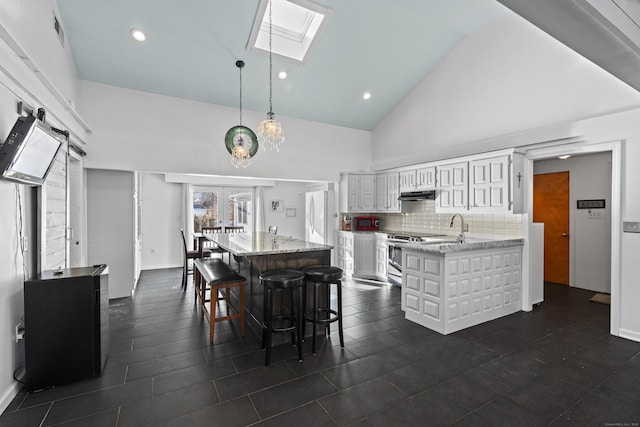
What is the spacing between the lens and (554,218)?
529 centimetres

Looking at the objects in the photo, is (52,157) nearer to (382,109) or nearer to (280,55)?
(280,55)

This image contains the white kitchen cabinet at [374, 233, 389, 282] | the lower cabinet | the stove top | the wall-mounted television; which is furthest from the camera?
the lower cabinet

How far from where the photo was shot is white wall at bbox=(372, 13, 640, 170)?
3.43m

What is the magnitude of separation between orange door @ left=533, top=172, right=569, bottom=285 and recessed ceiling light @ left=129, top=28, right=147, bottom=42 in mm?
6654

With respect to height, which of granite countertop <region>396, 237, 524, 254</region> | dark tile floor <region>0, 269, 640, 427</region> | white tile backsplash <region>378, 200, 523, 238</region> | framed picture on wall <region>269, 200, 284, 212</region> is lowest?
dark tile floor <region>0, 269, 640, 427</region>

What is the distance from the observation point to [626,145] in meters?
3.11

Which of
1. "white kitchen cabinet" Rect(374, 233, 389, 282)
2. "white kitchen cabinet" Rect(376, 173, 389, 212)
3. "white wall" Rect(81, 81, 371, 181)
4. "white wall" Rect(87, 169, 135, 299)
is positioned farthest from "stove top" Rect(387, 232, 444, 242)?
"white wall" Rect(87, 169, 135, 299)

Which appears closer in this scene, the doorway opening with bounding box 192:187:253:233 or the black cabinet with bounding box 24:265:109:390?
the black cabinet with bounding box 24:265:109:390

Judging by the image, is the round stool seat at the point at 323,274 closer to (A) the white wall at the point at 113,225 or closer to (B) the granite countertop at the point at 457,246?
(B) the granite countertop at the point at 457,246

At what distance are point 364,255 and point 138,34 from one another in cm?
480

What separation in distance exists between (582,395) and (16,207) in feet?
14.4

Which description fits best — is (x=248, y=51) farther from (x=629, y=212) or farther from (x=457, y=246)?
(x=629, y=212)

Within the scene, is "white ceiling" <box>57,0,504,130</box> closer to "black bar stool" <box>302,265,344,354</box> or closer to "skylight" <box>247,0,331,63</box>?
"skylight" <box>247,0,331,63</box>

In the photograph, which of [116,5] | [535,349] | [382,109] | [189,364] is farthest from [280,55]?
[535,349]
